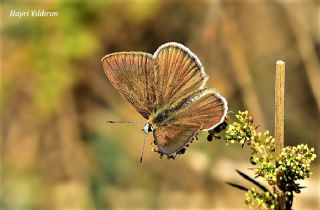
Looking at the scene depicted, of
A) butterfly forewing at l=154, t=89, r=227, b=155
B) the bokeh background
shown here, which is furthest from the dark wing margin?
the bokeh background

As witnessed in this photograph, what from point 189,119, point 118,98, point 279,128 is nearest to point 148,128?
point 189,119

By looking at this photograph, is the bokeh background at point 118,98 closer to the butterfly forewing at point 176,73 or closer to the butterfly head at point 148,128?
the butterfly forewing at point 176,73

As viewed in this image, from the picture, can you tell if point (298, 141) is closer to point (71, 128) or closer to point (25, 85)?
point (71, 128)

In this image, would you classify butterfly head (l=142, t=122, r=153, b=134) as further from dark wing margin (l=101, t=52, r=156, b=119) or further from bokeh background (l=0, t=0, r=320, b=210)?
bokeh background (l=0, t=0, r=320, b=210)

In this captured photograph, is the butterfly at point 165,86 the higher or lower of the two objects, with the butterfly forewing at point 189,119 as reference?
higher

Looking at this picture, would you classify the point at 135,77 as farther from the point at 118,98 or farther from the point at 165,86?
the point at 118,98

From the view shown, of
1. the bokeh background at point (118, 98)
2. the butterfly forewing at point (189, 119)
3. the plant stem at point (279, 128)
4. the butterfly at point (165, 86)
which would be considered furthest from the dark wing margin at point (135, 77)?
the bokeh background at point (118, 98)
